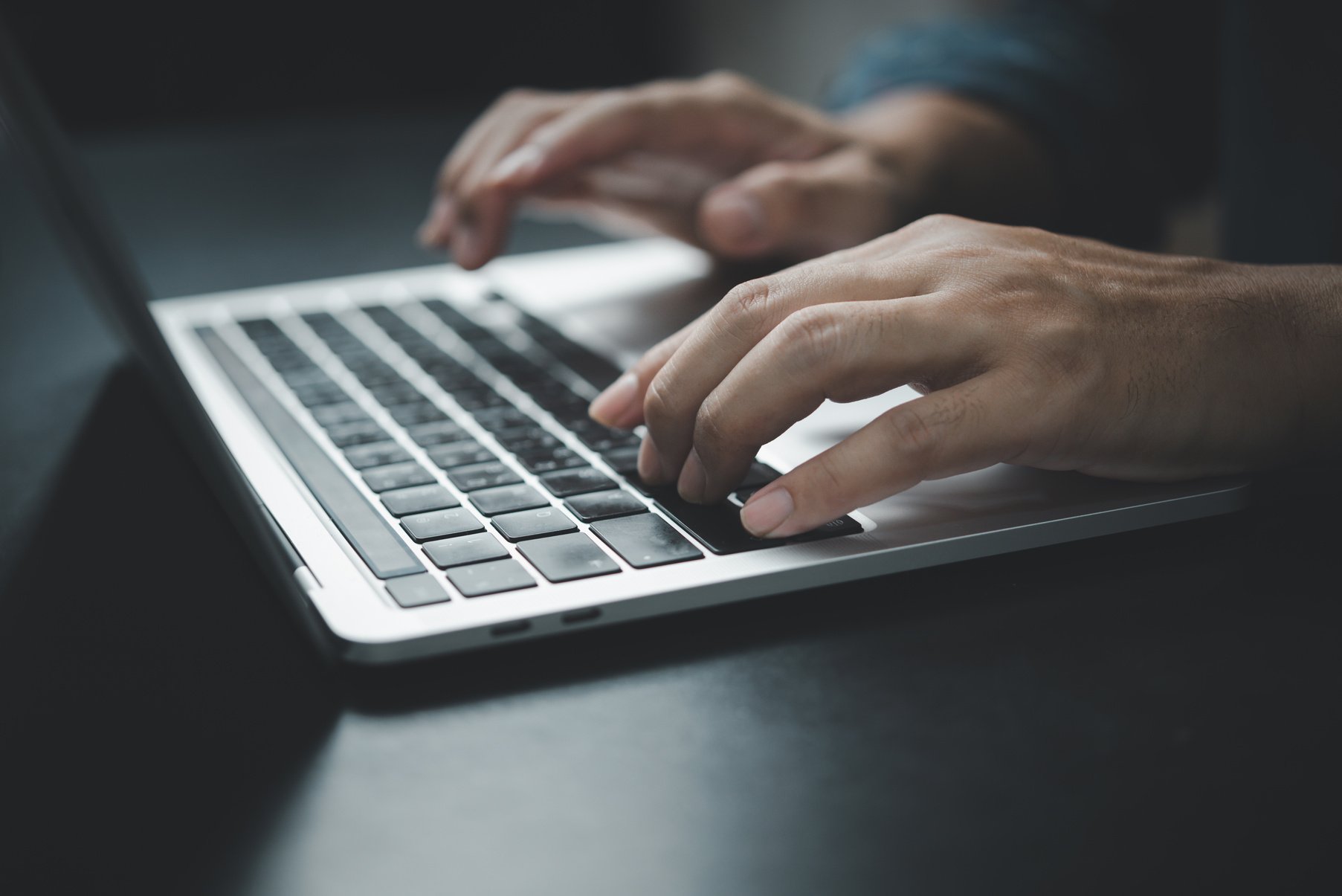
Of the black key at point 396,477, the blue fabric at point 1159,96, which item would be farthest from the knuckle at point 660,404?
the blue fabric at point 1159,96

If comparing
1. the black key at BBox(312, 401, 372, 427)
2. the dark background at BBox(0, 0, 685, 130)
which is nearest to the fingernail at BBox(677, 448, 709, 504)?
the black key at BBox(312, 401, 372, 427)

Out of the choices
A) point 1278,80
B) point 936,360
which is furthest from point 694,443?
point 1278,80

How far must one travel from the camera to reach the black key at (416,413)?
61 centimetres

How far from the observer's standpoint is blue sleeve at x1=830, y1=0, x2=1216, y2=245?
41.0 inches

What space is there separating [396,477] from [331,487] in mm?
29

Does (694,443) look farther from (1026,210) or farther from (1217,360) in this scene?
(1026,210)

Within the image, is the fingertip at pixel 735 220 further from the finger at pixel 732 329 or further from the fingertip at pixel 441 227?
the finger at pixel 732 329

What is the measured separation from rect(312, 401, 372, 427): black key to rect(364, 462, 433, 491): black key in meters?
0.09

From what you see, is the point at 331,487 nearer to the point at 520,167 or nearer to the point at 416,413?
the point at 416,413

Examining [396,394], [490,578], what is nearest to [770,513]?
[490,578]

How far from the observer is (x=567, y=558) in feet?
1.37

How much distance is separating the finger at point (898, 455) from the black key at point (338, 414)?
270 mm

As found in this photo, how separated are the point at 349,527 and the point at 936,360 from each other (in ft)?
0.78

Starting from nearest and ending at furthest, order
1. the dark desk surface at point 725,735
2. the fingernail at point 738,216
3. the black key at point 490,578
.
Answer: the dark desk surface at point 725,735
the black key at point 490,578
the fingernail at point 738,216
